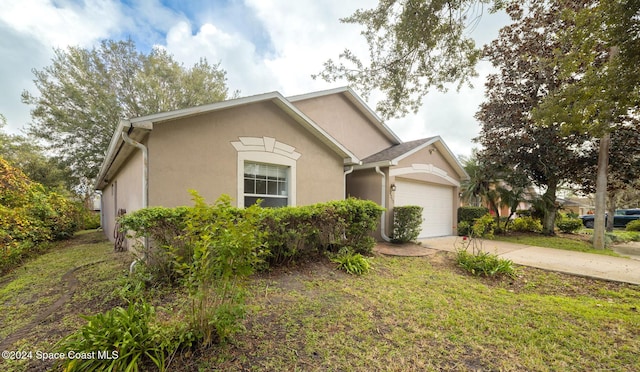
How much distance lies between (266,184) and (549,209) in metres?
14.1

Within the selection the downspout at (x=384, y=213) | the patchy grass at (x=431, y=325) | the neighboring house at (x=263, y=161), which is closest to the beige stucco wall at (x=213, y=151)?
the neighboring house at (x=263, y=161)

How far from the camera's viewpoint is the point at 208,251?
7.68ft

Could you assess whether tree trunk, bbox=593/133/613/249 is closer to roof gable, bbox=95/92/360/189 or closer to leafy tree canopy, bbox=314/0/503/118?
leafy tree canopy, bbox=314/0/503/118

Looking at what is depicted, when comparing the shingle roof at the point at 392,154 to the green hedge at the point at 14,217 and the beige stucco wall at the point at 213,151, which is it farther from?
the green hedge at the point at 14,217

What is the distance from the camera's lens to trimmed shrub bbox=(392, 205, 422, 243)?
8.55 metres

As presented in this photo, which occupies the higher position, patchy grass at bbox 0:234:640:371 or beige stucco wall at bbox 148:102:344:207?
beige stucco wall at bbox 148:102:344:207

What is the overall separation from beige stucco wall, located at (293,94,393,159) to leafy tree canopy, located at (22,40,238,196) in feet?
40.9

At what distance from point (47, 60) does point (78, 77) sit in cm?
146

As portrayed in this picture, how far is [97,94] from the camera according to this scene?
52.3ft

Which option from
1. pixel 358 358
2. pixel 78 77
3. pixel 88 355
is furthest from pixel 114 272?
pixel 78 77

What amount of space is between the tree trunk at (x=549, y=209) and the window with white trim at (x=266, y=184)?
1315 cm

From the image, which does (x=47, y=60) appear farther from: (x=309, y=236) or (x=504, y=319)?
(x=504, y=319)

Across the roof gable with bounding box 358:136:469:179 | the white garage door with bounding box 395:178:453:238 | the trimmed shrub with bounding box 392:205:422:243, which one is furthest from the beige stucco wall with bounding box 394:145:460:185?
the trimmed shrub with bounding box 392:205:422:243

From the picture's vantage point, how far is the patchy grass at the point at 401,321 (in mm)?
2504
